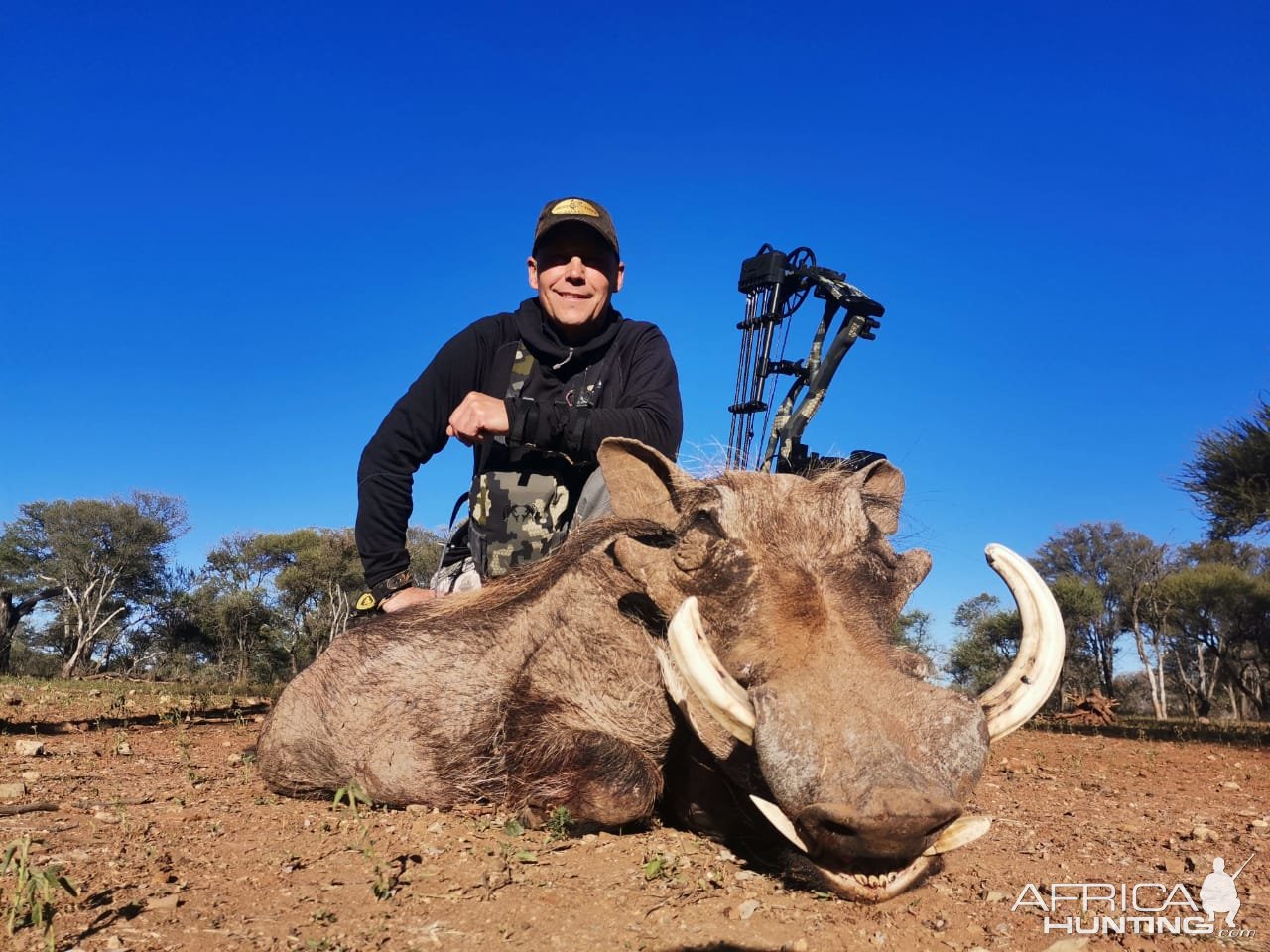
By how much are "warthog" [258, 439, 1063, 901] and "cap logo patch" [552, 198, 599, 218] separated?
175 cm

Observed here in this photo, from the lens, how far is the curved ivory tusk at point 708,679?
1.97m

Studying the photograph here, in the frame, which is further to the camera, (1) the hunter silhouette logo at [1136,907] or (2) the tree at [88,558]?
(2) the tree at [88,558]

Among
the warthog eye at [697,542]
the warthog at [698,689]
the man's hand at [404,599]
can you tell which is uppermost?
the warthog eye at [697,542]

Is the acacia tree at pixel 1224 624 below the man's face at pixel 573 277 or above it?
below

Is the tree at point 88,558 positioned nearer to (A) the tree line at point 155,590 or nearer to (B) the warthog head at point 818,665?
(A) the tree line at point 155,590

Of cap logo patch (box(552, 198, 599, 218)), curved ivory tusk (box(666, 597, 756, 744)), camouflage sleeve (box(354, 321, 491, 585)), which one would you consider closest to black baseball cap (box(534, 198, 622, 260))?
cap logo patch (box(552, 198, 599, 218))

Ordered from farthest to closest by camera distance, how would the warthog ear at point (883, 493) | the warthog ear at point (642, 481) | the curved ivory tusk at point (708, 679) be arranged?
the warthog ear at point (883, 493) → the warthog ear at point (642, 481) → the curved ivory tusk at point (708, 679)

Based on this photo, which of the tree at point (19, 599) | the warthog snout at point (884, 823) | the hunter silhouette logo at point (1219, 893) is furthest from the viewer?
the tree at point (19, 599)

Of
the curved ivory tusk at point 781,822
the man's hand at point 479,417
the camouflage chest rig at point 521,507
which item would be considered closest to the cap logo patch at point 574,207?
the camouflage chest rig at point 521,507

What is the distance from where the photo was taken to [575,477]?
4.00m

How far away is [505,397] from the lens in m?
3.98

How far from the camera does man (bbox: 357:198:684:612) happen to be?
3.57 m

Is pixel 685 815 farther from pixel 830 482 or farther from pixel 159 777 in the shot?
pixel 159 777

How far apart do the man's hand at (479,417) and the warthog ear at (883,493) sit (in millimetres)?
1385
